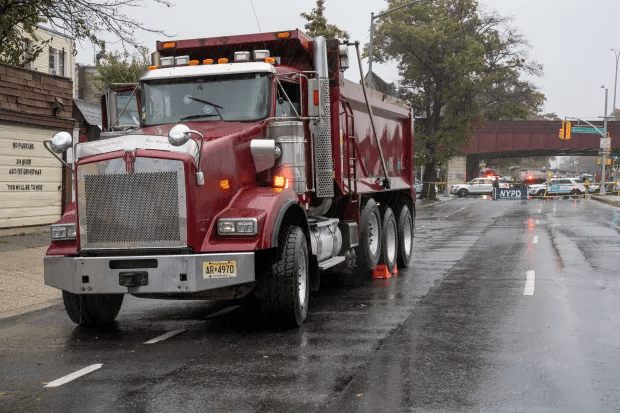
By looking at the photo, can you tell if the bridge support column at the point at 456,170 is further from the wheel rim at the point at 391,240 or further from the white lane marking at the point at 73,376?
the white lane marking at the point at 73,376

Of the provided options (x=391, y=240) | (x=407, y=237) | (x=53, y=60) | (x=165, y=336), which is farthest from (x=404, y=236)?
(x=53, y=60)

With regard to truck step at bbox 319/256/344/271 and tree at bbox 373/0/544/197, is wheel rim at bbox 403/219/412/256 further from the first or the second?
tree at bbox 373/0/544/197

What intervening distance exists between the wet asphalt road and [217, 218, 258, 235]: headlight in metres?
1.12

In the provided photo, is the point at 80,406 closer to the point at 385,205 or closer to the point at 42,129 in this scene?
the point at 385,205

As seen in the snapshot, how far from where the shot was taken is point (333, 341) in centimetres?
799

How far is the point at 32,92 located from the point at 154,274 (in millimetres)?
12841

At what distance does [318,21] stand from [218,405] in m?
28.8

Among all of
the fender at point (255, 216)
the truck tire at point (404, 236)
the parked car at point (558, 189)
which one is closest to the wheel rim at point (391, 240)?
the truck tire at point (404, 236)

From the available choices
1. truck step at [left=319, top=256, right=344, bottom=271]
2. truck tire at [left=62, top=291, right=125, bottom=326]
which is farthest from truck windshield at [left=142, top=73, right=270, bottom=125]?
truck tire at [left=62, top=291, right=125, bottom=326]

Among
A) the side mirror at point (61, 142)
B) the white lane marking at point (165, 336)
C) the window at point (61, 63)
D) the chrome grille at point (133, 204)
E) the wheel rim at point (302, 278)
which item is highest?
the window at point (61, 63)

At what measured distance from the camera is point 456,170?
76938mm

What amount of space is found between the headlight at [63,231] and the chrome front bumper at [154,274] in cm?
50

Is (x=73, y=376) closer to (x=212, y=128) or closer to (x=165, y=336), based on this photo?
(x=165, y=336)

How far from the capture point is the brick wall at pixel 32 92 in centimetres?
1795
